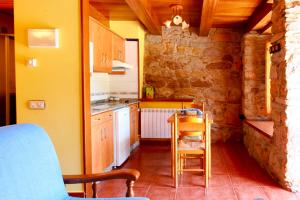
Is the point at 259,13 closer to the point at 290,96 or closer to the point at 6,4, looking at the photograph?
the point at 290,96

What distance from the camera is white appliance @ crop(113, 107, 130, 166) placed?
447cm

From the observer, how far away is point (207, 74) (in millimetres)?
6758

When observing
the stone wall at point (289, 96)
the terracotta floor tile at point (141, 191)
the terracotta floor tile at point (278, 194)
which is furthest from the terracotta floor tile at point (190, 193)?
the stone wall at point (289, 96)

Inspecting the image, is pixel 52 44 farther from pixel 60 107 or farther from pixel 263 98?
pixel 263 98

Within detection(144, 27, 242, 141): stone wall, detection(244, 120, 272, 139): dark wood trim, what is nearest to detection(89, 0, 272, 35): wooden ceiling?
detection(144, 27, 242, 141): stone wall

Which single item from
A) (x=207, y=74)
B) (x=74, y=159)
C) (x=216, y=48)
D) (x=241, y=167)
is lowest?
(x=241, y=167)

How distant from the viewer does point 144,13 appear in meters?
Answer: 4.76

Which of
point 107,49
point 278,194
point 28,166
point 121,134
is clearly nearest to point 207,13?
point 107,49

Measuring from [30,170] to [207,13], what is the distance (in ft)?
12.4

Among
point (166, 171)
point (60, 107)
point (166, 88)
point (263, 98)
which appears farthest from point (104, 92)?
point (263, 98)

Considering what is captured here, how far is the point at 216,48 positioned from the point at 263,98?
1490 mm

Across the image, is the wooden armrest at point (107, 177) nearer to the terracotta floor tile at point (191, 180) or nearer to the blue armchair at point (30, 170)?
the blue armchair at point (30, 170)

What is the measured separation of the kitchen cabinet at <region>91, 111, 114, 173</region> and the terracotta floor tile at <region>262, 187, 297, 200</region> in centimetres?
201

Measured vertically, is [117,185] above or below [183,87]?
below
